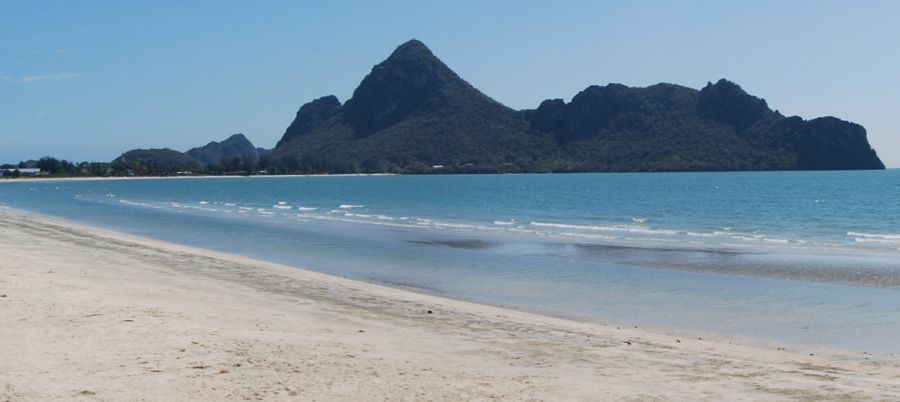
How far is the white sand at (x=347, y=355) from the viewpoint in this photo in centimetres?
822

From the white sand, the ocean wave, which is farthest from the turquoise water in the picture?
the white sand

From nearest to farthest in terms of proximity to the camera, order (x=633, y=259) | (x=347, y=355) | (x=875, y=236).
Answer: (x=347, y=355)
(x=633, y=259)
(x=875, y=236)

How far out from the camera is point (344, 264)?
24.1 m

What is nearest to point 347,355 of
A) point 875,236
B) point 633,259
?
point 633,259

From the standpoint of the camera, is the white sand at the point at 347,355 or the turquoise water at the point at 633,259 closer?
the white sand at the point at 347,355

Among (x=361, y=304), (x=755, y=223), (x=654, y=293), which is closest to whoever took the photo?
(x=361, y=304)

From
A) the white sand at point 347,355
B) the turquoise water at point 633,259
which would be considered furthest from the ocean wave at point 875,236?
the white sand at point 347,355

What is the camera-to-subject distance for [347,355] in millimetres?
9867

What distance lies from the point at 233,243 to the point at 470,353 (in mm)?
22886

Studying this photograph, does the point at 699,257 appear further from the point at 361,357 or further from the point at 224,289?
the point at 361,357

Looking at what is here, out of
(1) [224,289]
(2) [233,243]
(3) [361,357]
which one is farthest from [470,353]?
(2) [233,243]

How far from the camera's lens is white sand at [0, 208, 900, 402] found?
8.22 m

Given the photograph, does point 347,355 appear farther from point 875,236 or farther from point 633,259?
point 875,236

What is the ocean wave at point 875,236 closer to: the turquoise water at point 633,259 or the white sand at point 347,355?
the turquoise water at point 633,259
